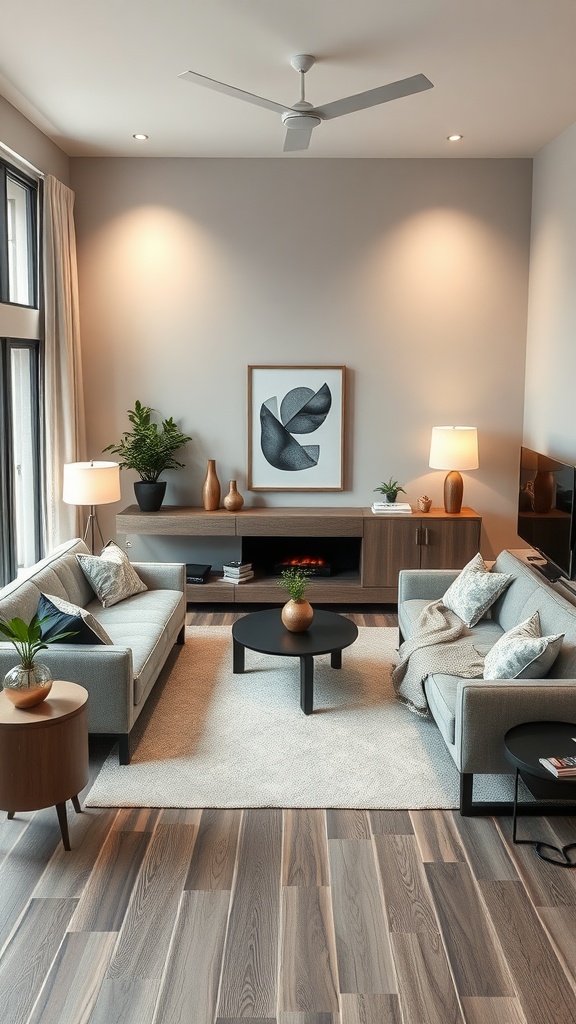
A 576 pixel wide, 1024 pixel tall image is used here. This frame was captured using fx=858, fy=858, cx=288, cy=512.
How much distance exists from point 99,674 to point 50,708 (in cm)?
56

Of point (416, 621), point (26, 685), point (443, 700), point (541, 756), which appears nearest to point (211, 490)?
point (416, 621)

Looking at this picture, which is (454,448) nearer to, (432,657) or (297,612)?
(297,612)

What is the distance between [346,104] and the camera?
378 centimetres

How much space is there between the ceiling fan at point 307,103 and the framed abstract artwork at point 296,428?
210cm

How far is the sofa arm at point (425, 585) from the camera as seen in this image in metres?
5.09

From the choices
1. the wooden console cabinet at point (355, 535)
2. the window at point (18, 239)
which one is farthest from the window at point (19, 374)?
the wooden console cabinet at point (355, 535)

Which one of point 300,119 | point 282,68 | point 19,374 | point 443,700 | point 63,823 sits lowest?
point 63,823

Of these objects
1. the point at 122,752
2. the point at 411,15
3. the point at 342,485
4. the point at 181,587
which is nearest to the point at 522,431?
the point at 342,485

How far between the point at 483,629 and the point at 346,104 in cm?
267

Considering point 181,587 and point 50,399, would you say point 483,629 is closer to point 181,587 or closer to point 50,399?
point 181,587

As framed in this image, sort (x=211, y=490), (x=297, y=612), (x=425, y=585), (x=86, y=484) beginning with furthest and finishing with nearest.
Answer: (x=211, y=490) → (x=86, y=484) → (x=425, y=585) → (x=297, y=612)

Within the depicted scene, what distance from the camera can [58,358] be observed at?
223 inches

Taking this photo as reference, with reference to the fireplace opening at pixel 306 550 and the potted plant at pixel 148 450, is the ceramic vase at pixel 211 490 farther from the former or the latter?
the fireplace opening at pixel 306 550

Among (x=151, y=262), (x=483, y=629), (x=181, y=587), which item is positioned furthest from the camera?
(x=151, y=262)
